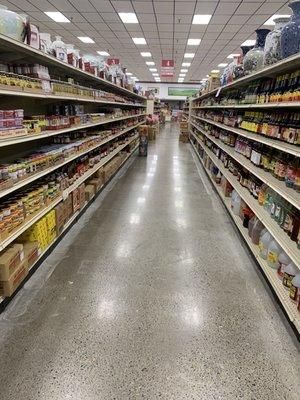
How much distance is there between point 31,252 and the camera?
254 centimetres

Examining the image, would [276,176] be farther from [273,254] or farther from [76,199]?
[76,199]

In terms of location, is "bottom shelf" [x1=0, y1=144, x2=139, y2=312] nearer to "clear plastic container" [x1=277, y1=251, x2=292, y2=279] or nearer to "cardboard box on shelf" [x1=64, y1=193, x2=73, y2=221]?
"cardboard box on shelf" [x1=64, y1=193, x2=73, y2=221]

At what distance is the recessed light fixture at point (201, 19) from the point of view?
7117 millimetres

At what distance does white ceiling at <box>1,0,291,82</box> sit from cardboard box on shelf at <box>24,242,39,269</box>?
6.13 meters

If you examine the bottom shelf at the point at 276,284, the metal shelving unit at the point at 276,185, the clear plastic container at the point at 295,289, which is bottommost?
the bottom shelf at the point at 276,284

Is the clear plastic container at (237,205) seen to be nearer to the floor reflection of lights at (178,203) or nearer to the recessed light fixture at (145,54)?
the floor reflection of lights at (178,203)

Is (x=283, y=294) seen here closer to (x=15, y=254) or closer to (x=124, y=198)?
(x=15, y=254)

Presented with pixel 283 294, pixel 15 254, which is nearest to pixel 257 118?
pixel 283 294

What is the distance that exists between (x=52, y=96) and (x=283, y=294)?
278 centimetres

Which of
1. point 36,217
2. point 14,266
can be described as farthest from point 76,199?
point 14,266

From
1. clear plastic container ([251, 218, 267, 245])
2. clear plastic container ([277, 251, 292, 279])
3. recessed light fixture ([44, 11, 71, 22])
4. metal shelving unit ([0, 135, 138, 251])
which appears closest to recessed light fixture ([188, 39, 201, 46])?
recessed light fixture ([44, 11, 71, 22])

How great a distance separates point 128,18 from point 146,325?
312 inches

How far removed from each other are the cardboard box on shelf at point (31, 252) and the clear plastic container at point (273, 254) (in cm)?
220

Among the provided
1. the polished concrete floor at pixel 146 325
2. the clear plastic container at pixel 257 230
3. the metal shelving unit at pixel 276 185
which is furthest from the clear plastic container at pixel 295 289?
the clear plastic container at pixel 257 230
